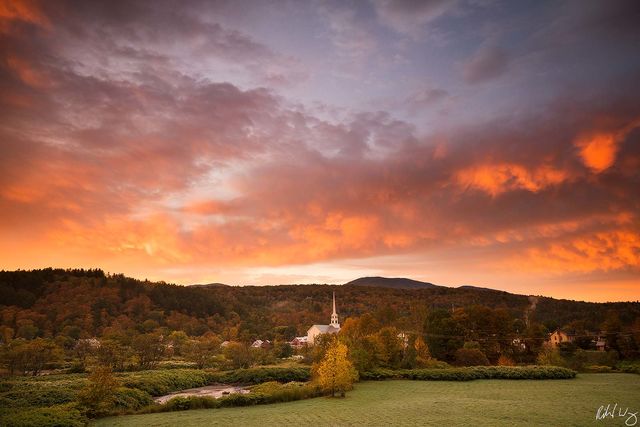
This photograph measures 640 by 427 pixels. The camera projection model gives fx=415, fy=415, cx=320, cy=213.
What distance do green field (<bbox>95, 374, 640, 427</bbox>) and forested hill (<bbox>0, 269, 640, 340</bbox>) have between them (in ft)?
112

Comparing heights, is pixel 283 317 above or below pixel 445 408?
above

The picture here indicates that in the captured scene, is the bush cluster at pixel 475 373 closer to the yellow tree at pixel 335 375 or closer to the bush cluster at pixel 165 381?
the yellow tree at pixel 335 375

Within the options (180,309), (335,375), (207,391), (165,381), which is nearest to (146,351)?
(165,381)

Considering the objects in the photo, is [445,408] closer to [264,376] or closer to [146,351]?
[264,376]

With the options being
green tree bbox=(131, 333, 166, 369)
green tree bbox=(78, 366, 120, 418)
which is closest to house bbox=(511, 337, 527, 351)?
green tree bbox=(131, 333, 166, 369)

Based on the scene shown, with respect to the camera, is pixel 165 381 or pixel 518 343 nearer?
pixel 165 381

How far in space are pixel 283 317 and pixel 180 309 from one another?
36.8 m

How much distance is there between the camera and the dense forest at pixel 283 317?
65750 mm

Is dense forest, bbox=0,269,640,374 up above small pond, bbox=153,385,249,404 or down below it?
above

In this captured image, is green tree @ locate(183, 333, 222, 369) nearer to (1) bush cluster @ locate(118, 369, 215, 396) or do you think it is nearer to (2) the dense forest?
(2) the dense forest

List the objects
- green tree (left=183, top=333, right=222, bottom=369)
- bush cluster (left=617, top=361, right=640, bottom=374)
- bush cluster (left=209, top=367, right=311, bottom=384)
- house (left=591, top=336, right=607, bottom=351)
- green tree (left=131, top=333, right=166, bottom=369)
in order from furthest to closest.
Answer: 1. green tree (left=183, top=333, right=222, bottom=369)
2. house (left=591, top=336, right=607, bottom=351)
3. green tree (left=131, top=333, right=166, bottom=369)
4. bush cluster (left=209, top=367, right=311, bottom=384)
5. bush cluster (left=617, top=361, right=640, bottom=374)

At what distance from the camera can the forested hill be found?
100625 mm

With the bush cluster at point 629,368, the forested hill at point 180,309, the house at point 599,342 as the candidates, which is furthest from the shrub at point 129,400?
the house at point 599,342

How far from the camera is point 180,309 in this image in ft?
465
